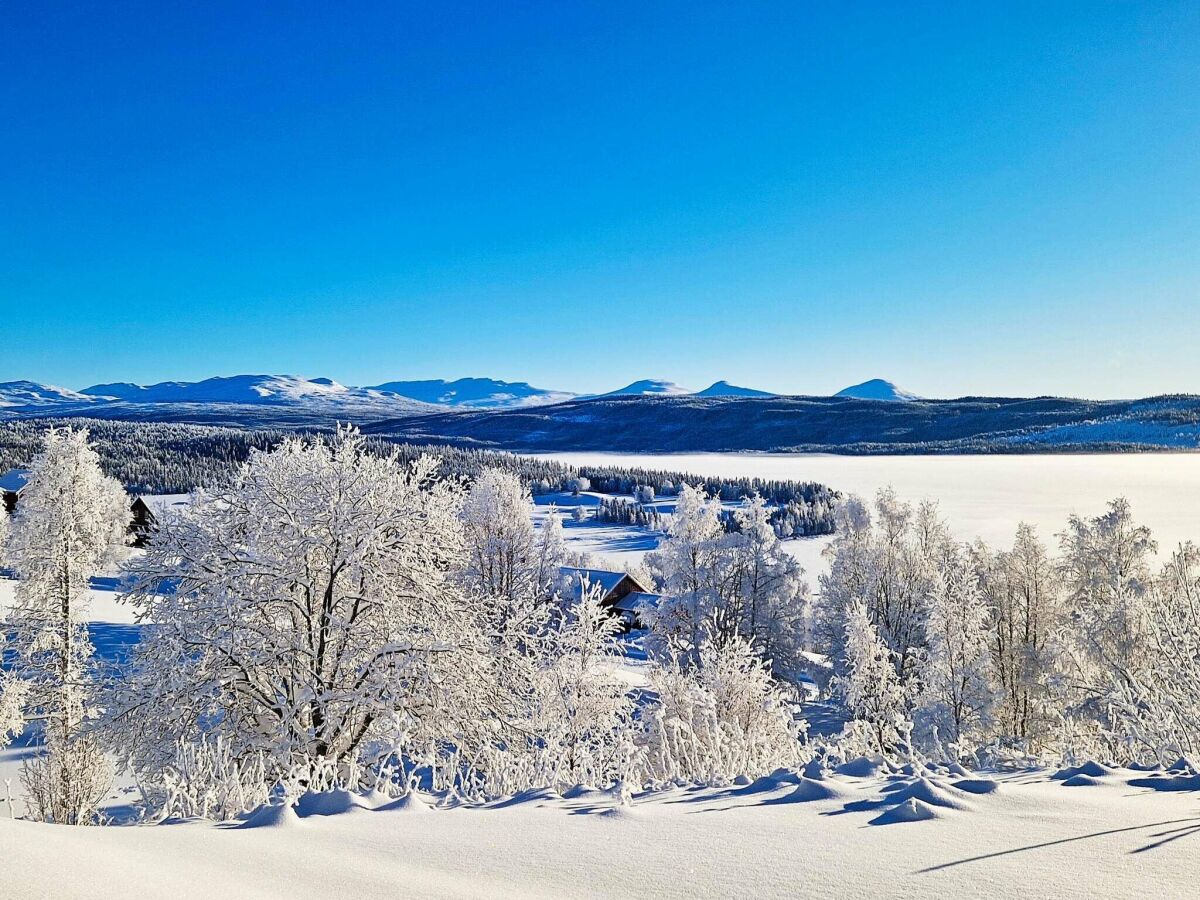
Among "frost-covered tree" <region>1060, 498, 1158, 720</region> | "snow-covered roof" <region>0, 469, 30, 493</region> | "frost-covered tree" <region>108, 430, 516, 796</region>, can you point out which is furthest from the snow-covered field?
"snow-covered roof" <region>0, 469, 30, 493</region>

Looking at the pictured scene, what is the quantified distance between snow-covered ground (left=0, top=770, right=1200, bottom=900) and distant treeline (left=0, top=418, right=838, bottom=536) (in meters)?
97.7

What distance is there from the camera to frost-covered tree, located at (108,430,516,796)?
10156mm

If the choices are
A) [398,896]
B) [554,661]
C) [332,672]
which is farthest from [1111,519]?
[398,896]

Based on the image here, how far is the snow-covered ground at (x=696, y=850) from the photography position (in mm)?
2873

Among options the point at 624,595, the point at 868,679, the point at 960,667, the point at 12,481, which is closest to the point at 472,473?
the point at 12,481

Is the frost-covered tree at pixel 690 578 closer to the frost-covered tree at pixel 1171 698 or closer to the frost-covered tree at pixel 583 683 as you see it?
the frost-covered tree at pixel 583 683

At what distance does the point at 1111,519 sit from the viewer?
25.7 metres

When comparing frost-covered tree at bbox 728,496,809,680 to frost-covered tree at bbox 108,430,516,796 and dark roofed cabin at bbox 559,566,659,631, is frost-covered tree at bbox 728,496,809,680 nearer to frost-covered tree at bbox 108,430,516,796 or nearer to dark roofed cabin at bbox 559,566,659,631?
frost-covered tree at bbox 108,430,516,796

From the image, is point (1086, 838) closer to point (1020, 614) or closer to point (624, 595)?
point (1020, 614)

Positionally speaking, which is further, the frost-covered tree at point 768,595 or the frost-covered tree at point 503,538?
the frost-covered tree at point 503,538

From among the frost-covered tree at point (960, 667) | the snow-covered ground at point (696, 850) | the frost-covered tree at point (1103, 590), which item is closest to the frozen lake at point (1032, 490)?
the frost-covered tree at point (1103, 590)

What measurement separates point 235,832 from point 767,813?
3.17 meters

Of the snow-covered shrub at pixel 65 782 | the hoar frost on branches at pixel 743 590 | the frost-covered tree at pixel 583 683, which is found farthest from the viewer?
the hoar frost on branches at pixel 743 590

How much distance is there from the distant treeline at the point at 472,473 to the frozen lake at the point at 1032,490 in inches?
386
